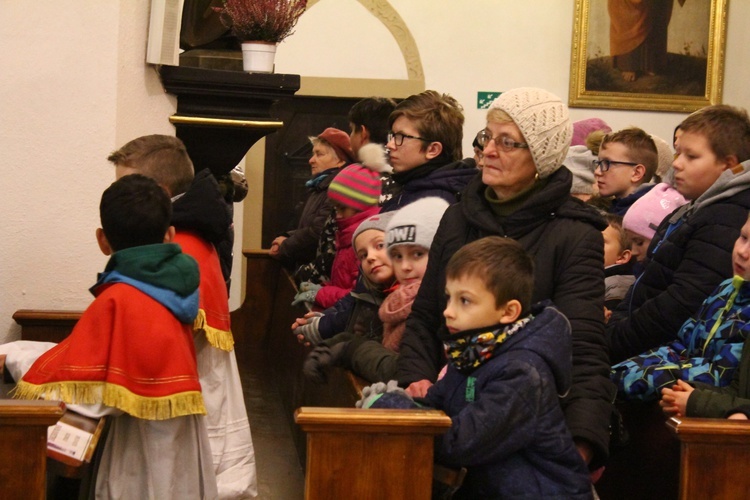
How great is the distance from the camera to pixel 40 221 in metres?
3.96

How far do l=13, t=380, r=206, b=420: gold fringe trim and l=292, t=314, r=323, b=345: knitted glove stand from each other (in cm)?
162

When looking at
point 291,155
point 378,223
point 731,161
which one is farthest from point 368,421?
point 291,155

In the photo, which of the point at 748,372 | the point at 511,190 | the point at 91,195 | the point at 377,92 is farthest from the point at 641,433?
the point at 377,92

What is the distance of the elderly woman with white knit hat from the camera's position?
291 cm

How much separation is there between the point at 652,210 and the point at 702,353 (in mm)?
1193

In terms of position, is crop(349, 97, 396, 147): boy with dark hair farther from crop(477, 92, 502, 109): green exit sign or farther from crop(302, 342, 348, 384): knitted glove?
crop(477, 92, 502, 109): green exit sign

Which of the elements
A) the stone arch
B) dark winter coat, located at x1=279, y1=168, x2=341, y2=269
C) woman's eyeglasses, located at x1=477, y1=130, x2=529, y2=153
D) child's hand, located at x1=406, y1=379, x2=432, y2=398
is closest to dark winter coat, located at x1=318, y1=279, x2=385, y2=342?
child's hand, located at x1=406, y1=379, x2=432, y2=398

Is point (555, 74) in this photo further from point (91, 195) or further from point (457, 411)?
point (457, 411)

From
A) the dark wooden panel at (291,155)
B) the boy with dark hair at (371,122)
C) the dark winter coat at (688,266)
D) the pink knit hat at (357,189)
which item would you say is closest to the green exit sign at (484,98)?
the dark wooden panel at (291,155)

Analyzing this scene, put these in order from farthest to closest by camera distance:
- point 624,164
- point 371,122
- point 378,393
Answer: point 371,122 < point 624,164 < point 378,393

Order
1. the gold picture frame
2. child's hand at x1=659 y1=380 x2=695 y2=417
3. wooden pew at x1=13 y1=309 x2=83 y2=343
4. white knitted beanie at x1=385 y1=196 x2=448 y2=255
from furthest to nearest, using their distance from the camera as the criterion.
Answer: the gold picture frame < wooden pew at x1=13 y1=309 x2=83 y2=343 < white knitted beanie at x1=385 y1=196 x2=448 y2=255 < child's hand at x1=659 y1=380 x2=695 y2=417

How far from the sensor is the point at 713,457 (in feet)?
9.14

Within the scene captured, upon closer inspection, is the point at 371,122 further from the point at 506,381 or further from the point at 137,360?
the point at 506,381

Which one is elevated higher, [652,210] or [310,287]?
[652,210]
